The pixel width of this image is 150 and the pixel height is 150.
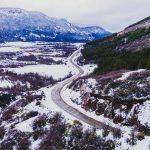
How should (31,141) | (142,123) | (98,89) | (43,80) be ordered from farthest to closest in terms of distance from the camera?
(43,80) → (98,89) → (31,141) → (142,123)

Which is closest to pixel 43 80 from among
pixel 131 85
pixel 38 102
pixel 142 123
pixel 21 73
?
pixel 21 73

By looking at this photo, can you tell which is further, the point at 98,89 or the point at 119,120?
the point at 98,89

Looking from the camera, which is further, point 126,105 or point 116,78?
point 116,78

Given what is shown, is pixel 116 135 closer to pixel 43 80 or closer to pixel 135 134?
pixel 135 134

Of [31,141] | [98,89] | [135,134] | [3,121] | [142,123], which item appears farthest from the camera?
[3,121]

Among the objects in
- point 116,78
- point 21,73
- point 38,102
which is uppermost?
point 116,78

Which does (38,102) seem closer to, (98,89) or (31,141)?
(98,89)

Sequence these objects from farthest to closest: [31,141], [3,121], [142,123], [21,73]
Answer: [21,73] → [3,121] → [31,141] → [142,123]

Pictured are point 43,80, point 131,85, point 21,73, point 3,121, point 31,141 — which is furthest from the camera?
point 21,73

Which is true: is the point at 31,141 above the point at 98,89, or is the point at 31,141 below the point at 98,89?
below

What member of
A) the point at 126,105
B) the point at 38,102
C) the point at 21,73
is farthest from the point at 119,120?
the point at 21,73
